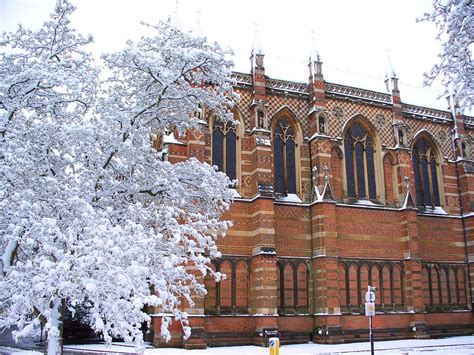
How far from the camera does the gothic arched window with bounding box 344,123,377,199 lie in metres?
28.6

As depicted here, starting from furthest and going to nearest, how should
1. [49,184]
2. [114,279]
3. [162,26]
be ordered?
[162,26]
[49,184]
[114,279]

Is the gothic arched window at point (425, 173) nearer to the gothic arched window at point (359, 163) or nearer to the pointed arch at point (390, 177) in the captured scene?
the pointed arch at point (390, 177)

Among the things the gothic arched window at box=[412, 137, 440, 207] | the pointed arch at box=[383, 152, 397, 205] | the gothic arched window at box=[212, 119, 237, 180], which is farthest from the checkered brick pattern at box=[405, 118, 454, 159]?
the gothic arched window at box=[212, 119, 237, 180]

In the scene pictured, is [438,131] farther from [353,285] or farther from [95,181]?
[95,181]

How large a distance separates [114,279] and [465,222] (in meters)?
27.3

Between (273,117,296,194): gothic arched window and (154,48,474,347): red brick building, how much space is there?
0.20 ft

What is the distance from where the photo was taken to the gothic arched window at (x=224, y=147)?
1025 inches

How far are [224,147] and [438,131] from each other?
14.6 m

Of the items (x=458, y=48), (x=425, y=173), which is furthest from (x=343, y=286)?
(x=458, y=48)

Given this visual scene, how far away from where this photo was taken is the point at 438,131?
31.7 m

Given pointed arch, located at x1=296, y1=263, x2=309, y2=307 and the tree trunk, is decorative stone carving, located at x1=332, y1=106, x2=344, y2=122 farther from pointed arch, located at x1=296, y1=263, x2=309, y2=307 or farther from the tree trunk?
the tree trunk

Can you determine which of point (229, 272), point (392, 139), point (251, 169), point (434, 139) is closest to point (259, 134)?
point (251, 169)

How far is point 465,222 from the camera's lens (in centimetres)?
3084

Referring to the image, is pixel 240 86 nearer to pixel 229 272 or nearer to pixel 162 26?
pixel 229 272
